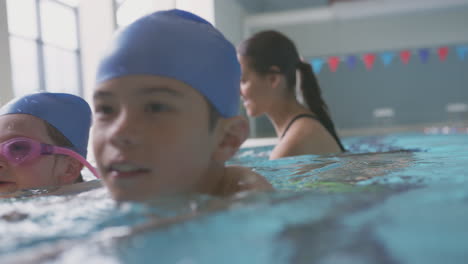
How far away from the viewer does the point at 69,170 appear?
2.35 m

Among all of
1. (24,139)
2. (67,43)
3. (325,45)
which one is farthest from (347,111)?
(24,139)

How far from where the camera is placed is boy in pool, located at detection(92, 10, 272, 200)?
4.21 ft

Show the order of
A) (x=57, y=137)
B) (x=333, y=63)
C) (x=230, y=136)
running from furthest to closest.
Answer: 1. (x=333, y=63)
2. (x=57, y=137)
3. (x=230, y=136)

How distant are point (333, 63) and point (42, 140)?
16.5 metres

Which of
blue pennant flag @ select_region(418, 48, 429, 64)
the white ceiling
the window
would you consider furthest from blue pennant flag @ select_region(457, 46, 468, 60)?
the window

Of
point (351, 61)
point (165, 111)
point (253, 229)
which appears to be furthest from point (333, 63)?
point (253, 229)

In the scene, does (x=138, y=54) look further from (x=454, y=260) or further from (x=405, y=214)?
(x=454, y=260)

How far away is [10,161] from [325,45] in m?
15.6

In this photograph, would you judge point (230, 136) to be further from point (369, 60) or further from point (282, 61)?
point (369, 60)

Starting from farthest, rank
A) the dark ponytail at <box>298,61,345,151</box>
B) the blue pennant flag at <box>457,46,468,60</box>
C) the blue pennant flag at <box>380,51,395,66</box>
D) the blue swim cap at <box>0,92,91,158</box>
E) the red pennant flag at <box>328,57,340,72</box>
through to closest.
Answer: the red pennant flag at <box>328,57,340,72</box> < the blue pennant flag at <box>380,51,395,66</box> < the blue pennant flag at <box>457,46,468,60</box> < the dark ponytail at <box>298,61,345,151</box> < the blue swim cap at <box>0,92,91,158</box>

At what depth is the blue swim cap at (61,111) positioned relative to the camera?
227 cm

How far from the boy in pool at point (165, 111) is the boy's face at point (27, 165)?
0.95 m

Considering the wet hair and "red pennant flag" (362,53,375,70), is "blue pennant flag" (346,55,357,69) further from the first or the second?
the wet hair

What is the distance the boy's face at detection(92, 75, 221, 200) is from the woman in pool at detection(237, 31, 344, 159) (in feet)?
5.78
